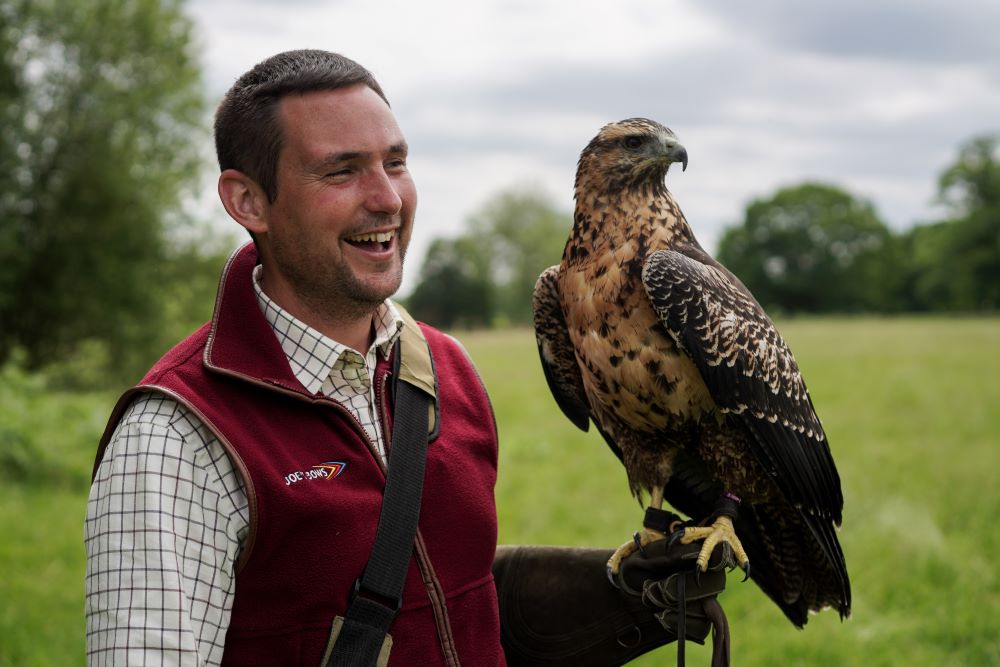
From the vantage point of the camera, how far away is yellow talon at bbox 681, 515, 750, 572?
2.97 m

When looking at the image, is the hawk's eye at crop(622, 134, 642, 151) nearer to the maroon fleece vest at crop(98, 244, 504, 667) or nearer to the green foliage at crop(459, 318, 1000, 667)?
the maroon fleece vest at crop(98, 244, 504, 667)

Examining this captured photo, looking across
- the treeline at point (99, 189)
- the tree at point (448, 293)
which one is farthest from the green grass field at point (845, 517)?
the tree at point (448, 293)

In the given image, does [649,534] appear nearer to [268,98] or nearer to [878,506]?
[268,98]

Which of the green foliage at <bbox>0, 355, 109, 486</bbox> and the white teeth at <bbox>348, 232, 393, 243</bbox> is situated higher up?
the white teeth at <bbox>348, 232, 393, 243</bbox>

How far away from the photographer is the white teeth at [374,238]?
2.45 m

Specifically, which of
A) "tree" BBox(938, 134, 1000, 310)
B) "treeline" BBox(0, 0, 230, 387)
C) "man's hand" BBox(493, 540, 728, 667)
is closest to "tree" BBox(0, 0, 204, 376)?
"treeline" BBox(0, 0, 230, 387)

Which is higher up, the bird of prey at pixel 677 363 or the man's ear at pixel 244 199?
the man's ear at pixel 244 199

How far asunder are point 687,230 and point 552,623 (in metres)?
1.44

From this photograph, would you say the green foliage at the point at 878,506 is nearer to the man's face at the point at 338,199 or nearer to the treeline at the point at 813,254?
the man's face at the point at 338,199

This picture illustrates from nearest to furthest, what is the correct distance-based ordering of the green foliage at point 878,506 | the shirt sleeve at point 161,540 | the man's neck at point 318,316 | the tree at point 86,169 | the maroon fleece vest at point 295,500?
1. the shirt sleeve at point 161,540
2. the maroon fleece vest at point 295,500
3. the man's neck at point 318,316
4. the green foliage at point 878,506
5. the tree at point 86,169

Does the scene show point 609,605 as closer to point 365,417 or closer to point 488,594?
point 488,594

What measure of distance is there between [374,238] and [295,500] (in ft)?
2.43

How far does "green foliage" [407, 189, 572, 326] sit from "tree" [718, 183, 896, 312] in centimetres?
1362

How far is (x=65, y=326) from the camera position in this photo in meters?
14.8
